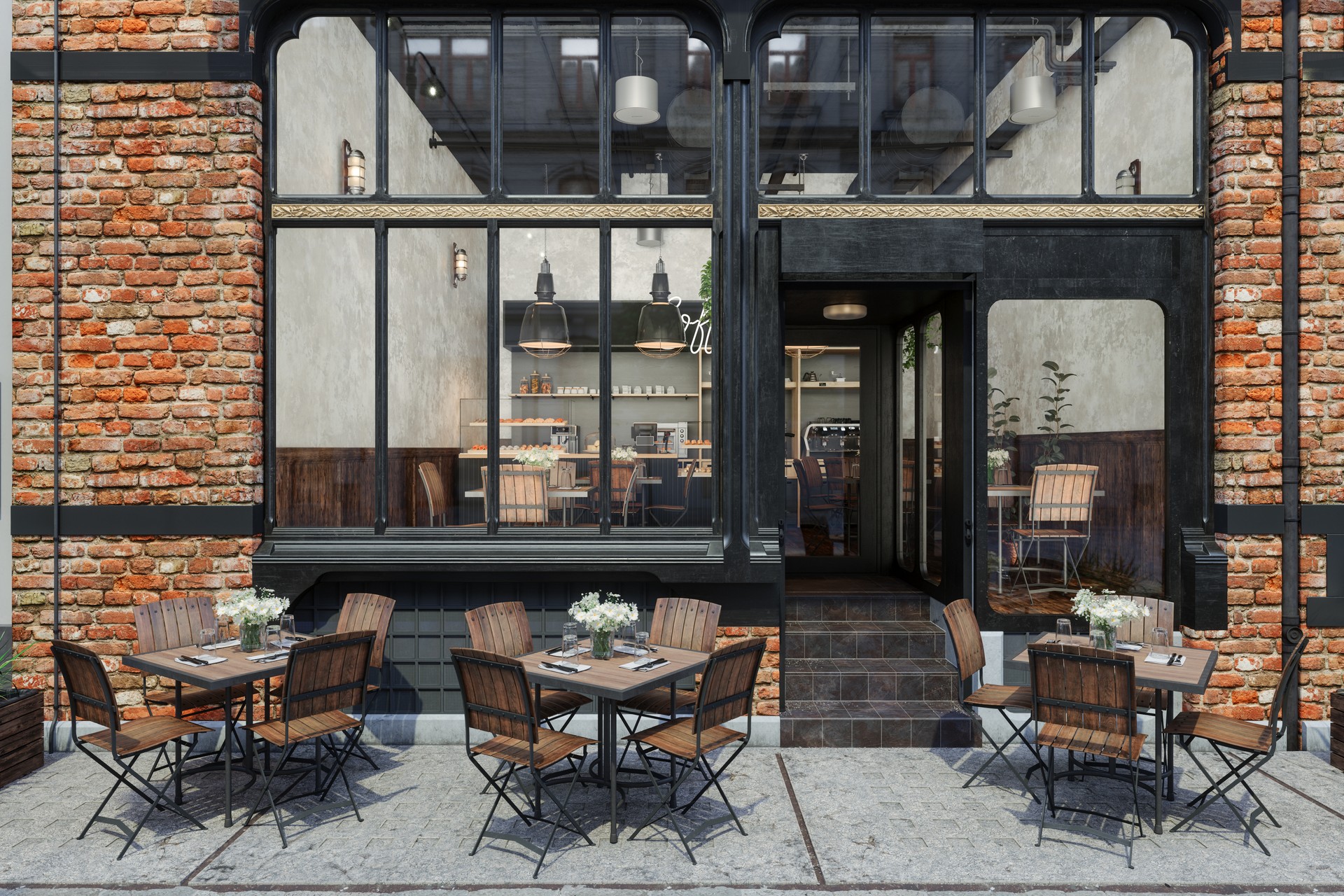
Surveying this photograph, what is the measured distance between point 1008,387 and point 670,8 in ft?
11.6

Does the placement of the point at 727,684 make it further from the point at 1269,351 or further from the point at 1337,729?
the point at 1269,351

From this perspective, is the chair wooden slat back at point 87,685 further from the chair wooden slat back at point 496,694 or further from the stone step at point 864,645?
the stone step at point 864,645

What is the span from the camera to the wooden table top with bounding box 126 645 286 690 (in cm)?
430

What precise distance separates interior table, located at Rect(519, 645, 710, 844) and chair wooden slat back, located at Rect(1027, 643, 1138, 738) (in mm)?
1710

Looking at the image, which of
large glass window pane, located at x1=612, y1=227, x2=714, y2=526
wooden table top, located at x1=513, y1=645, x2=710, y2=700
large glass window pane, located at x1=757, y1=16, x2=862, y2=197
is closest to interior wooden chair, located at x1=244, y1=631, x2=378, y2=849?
wooden table top, located at x1=513, y1=645, x2=710, y2=700

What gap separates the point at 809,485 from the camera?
8.34 meters

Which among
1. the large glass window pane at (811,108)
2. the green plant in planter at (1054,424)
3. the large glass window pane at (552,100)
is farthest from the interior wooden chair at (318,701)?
the green plant in planter at (1054,424)

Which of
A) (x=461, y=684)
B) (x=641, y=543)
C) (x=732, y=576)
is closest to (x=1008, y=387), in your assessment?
(x=732, y=576)

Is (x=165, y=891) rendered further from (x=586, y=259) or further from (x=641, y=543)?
(x=586, y=259)

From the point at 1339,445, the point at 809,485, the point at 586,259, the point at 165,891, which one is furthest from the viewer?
the point at 809,485

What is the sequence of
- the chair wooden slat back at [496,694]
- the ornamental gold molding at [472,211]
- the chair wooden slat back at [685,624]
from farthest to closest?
the ornamental gold molding at [472,211] < the chair wooden slat back at [685,624] < the chair wooden slat back at [496,694]

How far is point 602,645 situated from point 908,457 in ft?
13.4

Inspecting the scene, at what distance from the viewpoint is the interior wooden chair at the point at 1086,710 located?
4074 millimetres

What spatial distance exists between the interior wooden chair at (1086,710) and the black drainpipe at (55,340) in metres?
5.89
